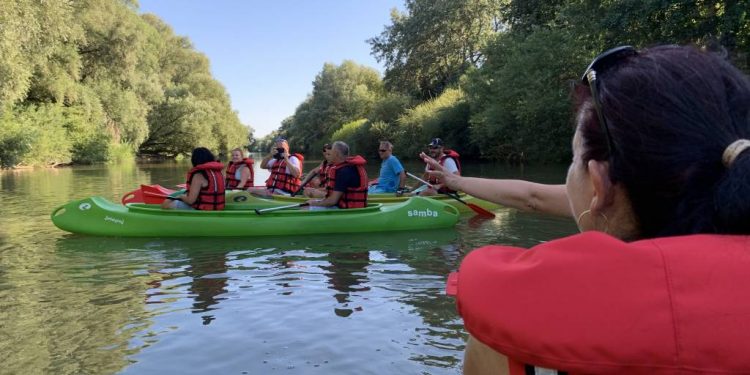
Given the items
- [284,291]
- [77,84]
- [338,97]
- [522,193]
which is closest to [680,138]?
[522,193]

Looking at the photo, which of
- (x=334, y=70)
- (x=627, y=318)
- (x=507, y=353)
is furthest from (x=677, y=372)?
(x=334, y=70)

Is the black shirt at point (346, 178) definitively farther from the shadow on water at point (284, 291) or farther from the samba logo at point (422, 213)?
the samba logo at point (422, 213)

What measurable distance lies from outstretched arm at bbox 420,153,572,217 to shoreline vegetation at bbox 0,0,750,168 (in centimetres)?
77

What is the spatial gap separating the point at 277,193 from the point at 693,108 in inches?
433

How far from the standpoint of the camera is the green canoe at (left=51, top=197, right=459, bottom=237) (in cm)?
886

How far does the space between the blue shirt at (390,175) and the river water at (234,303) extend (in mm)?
2986

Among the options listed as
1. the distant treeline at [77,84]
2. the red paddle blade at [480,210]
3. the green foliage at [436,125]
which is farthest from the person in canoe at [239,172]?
the green foliage at [436,125]

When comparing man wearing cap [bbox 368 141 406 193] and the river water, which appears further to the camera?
man wearing cap [bbox 368 141 406 193]

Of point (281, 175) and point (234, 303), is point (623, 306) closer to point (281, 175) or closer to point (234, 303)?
point (234, 303)

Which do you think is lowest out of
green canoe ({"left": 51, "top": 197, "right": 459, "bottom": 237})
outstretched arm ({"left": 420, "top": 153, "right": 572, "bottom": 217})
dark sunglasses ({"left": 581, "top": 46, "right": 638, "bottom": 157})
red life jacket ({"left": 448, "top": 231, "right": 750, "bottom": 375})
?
green canoe ({"left": 51, "top": 197, "right": 459, "bottom": 237})

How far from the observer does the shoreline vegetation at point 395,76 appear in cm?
1723

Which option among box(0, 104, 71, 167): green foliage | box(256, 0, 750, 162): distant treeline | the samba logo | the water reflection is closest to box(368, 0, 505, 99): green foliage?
box(256, 0, 750, 162): distant treeline

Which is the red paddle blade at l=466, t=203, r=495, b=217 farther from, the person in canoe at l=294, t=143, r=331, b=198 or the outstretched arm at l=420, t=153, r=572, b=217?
the outstretched arm at l=420, t=153, r=572, b=217

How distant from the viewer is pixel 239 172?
40.0 ft
